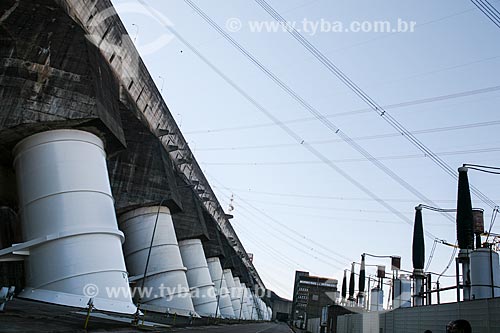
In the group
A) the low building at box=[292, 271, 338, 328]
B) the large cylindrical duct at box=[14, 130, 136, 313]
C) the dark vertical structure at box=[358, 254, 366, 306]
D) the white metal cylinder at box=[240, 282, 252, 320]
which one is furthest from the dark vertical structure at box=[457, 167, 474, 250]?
the white metal cylinder at box=[240, 282, 252, 320]

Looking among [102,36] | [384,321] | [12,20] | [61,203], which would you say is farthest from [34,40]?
[384,321]

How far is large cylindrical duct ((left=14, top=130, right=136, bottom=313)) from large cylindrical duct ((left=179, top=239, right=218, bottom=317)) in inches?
1316

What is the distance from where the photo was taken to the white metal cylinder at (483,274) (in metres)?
17.8

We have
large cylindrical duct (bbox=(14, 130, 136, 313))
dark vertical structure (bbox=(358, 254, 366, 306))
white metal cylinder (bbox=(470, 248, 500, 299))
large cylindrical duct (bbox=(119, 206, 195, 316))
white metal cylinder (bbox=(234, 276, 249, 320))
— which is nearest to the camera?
white metal cylinder (bbox=(470, 248, 500, 299))

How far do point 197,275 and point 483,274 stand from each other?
154 feet

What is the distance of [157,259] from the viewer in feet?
142

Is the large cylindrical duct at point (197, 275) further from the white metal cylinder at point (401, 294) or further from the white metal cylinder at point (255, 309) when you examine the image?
the white metal cylinder at point (255, 309)

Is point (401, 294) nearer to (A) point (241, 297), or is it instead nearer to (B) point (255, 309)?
(A) point (241, 297)

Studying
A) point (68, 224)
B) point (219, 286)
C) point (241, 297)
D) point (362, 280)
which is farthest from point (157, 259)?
point (241, 297)

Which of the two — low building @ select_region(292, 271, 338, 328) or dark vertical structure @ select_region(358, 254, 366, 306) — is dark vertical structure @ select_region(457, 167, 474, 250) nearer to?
dark vertical structure @ select_region(358, 254, 366, 306)

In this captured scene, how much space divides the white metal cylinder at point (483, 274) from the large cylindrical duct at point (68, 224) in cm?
1865

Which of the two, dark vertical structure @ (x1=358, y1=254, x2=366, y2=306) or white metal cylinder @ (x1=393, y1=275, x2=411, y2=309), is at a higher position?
dark vertical structure @ (x1=358, y1=254, x2=366, y2=306)

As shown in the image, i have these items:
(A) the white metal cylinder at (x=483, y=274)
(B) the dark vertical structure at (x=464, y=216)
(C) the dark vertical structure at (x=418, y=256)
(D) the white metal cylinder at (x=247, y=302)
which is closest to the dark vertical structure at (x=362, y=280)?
(C) the dark vertical structure at (x=418, y=256)

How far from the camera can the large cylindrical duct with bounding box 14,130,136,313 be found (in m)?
24.1
